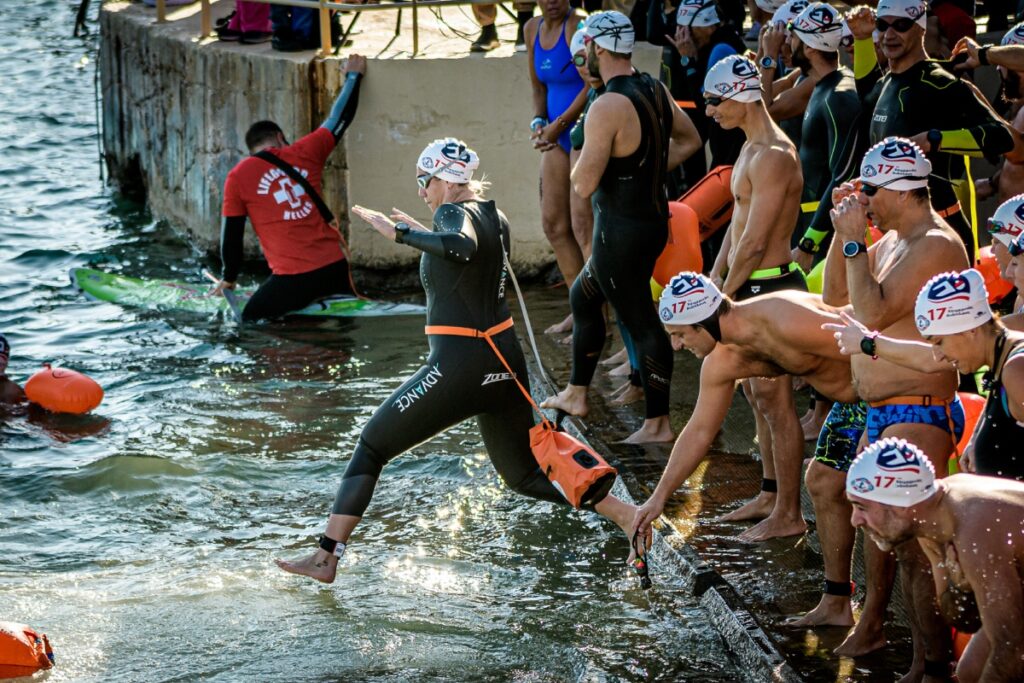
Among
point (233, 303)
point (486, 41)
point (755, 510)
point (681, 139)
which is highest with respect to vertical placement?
point (486, 41)

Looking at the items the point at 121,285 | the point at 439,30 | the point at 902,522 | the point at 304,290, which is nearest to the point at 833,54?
the point at 902,522

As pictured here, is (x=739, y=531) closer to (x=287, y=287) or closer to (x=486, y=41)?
(x=287, y=287)

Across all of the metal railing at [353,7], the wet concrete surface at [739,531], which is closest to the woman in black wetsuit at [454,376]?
the wet concrete surface at [739,531]

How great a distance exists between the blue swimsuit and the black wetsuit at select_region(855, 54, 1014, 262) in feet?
9.09

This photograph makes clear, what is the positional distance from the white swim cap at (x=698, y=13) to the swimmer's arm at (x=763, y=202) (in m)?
2.98

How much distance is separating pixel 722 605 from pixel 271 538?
2810mm

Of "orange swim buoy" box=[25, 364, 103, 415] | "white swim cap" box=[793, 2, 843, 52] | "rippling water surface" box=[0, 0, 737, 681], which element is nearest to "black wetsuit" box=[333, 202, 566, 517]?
"rippling water surface" box=[0, 0, 737, 681]

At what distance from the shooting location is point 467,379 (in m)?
6.24

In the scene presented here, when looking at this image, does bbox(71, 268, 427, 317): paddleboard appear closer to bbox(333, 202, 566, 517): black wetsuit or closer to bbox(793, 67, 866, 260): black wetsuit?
bbox(793, 67, 866, 260): black wetsuit

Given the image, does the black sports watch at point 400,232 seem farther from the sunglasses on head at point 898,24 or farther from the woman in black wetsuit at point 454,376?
the sunglasses on head at point 898,24

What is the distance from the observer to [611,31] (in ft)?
24.8

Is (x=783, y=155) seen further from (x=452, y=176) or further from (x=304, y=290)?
(x=304, y=290)

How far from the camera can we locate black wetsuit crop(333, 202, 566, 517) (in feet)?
20.5

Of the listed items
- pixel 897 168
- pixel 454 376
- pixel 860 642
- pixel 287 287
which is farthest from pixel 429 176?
pixel 287 287
